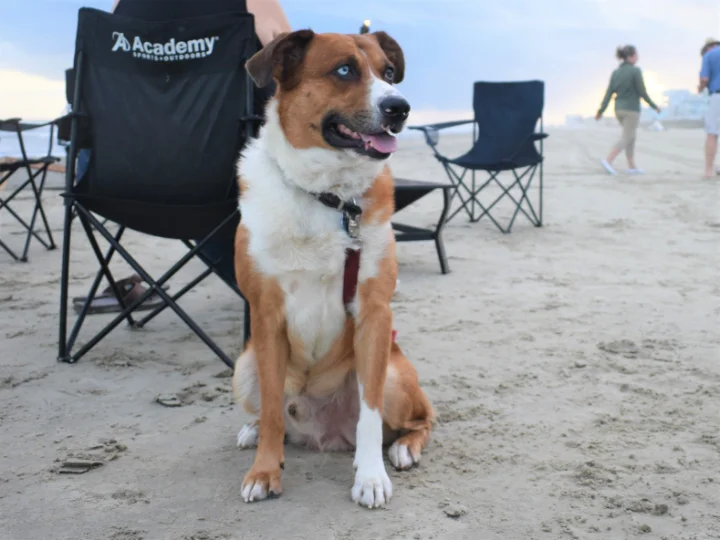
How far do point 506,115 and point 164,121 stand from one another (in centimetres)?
475

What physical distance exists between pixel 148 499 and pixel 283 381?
501mm

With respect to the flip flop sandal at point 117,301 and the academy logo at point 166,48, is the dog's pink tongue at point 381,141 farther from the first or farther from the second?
the flip flop sandal at point 117,301

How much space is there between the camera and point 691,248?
551 centimetres

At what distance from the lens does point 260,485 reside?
206 cm

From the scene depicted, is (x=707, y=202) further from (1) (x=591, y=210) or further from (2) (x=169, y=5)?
(2) (x=169, y=5)

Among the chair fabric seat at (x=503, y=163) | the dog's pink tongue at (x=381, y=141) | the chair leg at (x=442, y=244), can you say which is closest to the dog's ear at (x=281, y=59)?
the dog's pink tongue at (x=381, y=141)

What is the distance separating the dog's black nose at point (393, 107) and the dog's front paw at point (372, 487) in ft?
3.27

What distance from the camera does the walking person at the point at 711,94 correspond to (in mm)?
9719

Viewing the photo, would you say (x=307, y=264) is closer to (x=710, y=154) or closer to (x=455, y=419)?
(x=455, y=419)

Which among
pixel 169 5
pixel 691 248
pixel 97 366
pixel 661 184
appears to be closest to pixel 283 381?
pixel 97 366

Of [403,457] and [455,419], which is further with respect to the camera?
[455,419]

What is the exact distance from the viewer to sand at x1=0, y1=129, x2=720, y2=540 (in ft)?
6.34

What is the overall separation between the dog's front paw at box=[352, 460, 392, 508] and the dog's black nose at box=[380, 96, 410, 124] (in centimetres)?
100

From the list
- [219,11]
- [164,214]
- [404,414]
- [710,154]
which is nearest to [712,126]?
[710,154]
